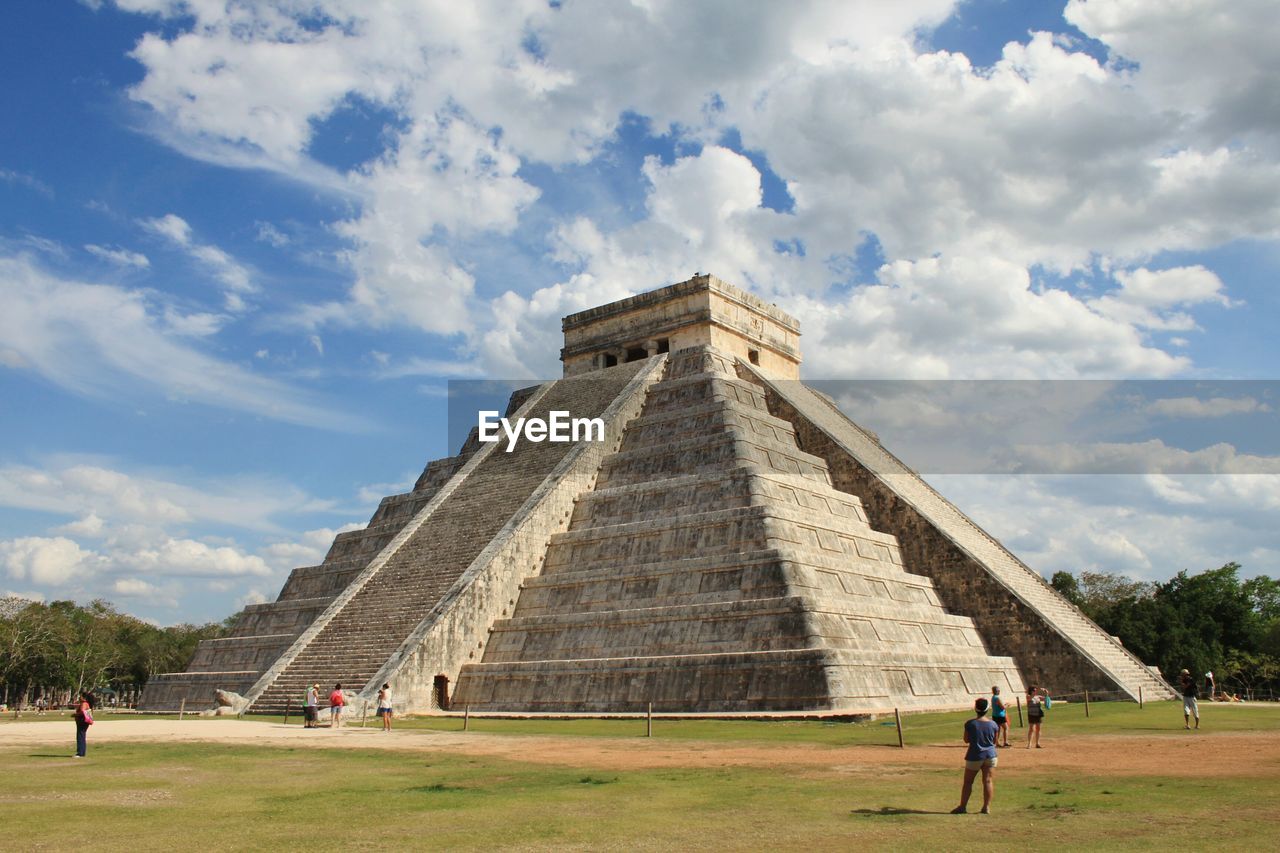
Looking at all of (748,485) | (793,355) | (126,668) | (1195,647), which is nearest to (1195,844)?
(748,485)

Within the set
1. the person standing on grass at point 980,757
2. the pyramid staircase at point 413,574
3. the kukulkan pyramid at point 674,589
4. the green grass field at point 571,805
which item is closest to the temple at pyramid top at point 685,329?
the kukulkan pyramid at point 674,589

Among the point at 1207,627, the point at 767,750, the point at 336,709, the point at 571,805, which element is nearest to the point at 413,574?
the point at 336,709

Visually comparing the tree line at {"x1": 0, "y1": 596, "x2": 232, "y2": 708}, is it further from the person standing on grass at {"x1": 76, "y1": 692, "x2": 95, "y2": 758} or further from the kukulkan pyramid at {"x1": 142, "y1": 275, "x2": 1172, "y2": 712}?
the person standing on grass at {"x1": 76, "y1": 692, "x2": 95, "y2": 758}

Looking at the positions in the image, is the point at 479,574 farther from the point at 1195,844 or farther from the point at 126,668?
the point at 126,668

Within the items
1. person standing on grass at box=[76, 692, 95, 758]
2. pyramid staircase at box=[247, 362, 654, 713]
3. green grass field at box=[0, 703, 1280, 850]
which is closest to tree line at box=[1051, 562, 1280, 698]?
pyramid staircase at box=[247, 362, 654, 713]

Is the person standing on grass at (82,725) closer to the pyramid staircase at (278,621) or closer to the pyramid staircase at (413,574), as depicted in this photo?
the pyramid staircase at (413,574)
